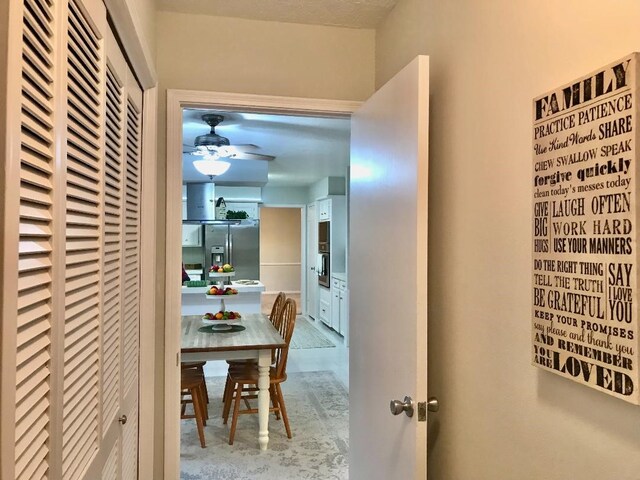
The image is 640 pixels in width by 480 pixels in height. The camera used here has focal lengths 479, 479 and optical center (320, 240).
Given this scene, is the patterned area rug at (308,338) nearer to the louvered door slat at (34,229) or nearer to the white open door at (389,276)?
the white open door at (389,276)

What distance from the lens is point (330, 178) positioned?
288 inches

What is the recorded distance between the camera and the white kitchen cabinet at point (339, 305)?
662 centimetres

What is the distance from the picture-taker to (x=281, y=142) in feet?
15.6

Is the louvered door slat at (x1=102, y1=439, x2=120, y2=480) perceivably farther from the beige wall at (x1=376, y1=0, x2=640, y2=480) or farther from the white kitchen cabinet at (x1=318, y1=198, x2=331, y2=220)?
the white kitchen cabinet at (x1=318, y1=198, x2=331, y2=220)

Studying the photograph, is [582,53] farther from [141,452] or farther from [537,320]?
[141,452]

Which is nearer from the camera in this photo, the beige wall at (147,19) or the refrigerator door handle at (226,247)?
the beige wall at (147,19)

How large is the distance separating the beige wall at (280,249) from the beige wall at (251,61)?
9.16 meters

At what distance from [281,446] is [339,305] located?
11.9 feet

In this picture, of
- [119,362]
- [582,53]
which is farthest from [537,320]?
[119,362]

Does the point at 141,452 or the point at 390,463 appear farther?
the point at 141,452

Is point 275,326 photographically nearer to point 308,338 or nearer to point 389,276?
point 389,276

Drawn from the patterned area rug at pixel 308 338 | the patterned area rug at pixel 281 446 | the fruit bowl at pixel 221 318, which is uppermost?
the fruit bowl at pixel 221 318

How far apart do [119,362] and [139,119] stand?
0.97 metres

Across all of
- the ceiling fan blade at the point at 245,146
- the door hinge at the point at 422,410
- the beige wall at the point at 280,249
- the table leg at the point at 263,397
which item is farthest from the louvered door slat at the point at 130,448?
the beige wall at the point at 280,249
